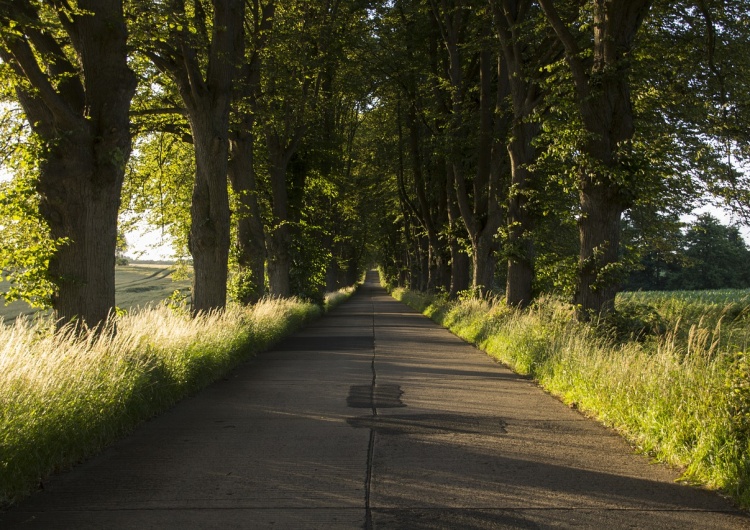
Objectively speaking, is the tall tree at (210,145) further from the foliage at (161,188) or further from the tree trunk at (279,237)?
the tree trunk at (279,237)

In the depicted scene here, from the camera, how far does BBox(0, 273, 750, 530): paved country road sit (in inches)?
189

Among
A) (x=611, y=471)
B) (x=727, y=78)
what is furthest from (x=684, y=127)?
(x=611, y=471)

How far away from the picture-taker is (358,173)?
150 ft

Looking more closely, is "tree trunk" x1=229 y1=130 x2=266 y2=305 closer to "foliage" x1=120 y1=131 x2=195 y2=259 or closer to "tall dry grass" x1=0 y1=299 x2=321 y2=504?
"foliage" x1=120 y1=131 x2=195 y2=259

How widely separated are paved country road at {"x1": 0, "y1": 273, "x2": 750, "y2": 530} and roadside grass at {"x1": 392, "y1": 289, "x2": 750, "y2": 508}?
22cm

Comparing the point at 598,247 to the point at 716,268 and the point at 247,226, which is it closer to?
the point at 247,226

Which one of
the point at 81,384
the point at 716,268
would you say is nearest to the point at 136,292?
the point at 81,384

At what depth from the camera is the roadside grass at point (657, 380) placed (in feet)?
18.6

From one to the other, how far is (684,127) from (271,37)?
11.3 metres

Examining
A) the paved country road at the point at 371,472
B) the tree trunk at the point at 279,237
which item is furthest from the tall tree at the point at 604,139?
the tree trunk at the point at 279,237

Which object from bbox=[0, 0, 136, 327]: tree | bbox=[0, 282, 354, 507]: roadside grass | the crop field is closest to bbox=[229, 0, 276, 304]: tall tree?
bbox=[0, 0, 136, 327]: tree

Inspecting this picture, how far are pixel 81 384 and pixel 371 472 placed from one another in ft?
10.4

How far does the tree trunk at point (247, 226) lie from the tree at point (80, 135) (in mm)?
11211

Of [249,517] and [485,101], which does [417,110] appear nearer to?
[485,101]
